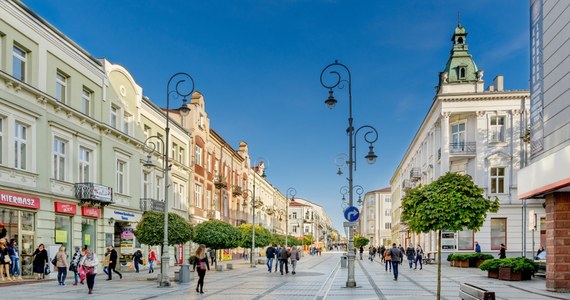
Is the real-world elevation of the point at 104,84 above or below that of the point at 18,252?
above

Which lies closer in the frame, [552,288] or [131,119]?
[552,288]

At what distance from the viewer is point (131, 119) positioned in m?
34.8

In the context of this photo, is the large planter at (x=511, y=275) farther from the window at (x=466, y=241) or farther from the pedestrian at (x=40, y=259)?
the window at (x=466, y=241)

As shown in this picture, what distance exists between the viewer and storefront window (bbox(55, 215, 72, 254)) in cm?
2534

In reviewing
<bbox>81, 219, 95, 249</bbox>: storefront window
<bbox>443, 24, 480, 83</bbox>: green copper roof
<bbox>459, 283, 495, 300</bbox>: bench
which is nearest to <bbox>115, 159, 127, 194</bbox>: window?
<bbox>81, 219, 95, 249</bbox>: storefront window

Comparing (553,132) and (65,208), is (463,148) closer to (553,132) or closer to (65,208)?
(553,132)

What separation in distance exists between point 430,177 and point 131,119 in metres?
29.3

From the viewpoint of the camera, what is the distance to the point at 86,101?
29.1 m

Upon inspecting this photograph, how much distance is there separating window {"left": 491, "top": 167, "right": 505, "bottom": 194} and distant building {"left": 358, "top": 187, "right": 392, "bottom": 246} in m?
78.2

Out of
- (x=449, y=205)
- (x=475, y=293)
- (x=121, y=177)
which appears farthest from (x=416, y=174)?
(x=475, y=293)

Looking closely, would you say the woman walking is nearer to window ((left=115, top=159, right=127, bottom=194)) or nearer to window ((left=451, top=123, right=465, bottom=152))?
window ((left=115, top=159, right=127, bottom=194))

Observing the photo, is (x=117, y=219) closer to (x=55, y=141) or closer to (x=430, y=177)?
(x=55, y=141)

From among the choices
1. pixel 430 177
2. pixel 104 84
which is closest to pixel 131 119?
pixel 104 84

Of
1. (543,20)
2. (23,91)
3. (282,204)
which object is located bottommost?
(282,204)
